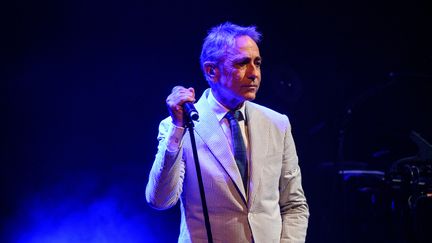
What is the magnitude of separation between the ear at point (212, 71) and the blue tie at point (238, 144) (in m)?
0.20

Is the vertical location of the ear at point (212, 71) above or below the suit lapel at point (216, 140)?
above

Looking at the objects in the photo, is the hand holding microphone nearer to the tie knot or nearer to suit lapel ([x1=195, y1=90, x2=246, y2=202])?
suit lapel ([x1=195, y1=90, x2=246, y2=202])

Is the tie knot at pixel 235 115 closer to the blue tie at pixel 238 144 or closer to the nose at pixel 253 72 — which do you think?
the blue tie at pixel 238 144

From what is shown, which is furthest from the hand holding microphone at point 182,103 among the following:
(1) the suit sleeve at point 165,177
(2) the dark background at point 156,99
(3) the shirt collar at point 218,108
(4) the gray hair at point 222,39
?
(2) the dark background at point 156,99

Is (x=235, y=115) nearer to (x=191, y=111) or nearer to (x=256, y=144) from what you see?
(x=256, y=144)

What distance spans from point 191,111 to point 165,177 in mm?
386

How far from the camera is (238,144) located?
2.23 meters

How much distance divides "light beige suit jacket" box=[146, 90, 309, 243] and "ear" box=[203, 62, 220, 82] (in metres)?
0.14

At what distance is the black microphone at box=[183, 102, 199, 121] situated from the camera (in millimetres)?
1693

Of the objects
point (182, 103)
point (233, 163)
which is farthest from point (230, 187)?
point (182, 103)

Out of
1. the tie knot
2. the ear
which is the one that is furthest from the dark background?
the tie knot

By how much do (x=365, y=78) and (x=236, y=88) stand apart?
2.99m

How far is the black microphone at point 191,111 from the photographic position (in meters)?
1.69

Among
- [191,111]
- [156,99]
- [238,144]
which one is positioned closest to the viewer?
[191,111]
